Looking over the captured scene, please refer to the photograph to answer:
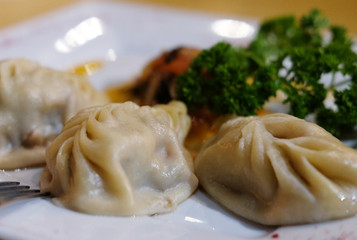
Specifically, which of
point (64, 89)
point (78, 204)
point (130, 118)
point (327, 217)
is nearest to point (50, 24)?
point (64, 89)

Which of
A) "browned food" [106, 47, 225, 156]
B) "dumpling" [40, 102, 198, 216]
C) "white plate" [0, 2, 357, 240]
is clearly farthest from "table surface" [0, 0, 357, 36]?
"dumpling" [40, 102, 198, 216]

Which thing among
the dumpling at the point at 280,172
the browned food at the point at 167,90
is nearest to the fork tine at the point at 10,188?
the dumpling at the point at 280,172

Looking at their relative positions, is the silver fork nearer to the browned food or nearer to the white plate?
the white plate

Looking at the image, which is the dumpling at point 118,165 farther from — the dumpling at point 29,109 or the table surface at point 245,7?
the table surface at point 245,7

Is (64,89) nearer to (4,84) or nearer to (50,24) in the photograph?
(4,84)

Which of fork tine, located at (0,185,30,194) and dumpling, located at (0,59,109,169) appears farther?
dumpling, located at (0,59,109,169)

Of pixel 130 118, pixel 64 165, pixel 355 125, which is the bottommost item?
pixel 355 125

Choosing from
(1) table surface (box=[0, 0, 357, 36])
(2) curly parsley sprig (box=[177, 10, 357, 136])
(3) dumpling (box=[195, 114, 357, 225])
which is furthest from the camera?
(1) table surface (box=[0, 0, 357, 36])
